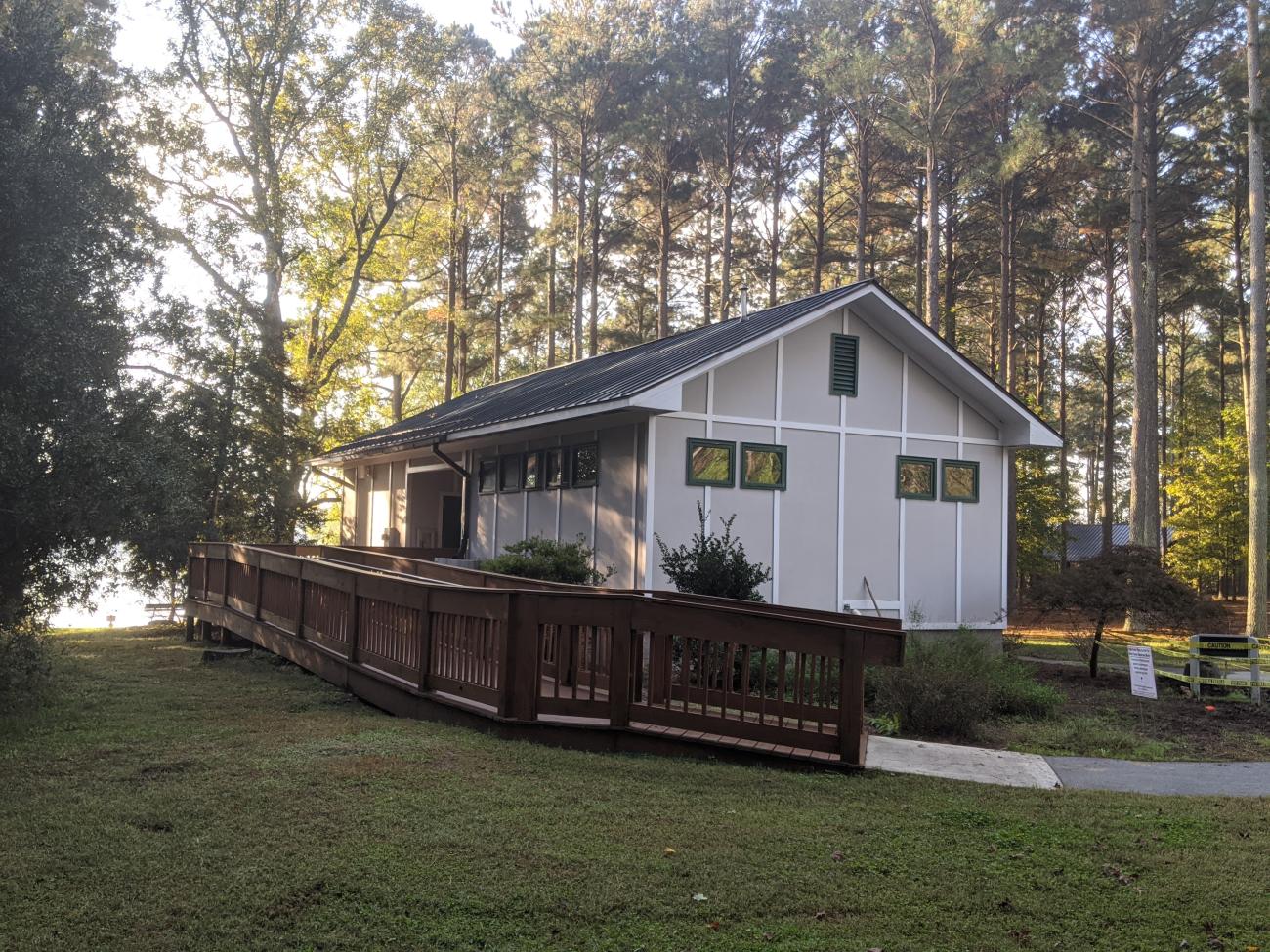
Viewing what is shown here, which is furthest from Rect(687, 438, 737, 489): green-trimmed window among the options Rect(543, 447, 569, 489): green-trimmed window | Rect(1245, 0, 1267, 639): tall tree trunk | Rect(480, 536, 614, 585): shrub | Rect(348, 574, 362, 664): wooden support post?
Rect(1245, 0, 1267, 639): tall tree trunk

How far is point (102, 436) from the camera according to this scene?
970cm

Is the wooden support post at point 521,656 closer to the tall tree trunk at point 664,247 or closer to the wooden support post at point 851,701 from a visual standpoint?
the wooden support post at point 851,701

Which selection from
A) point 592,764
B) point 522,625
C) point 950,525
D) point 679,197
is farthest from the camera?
point 679,197

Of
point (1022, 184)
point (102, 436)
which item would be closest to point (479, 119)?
point (1022, 184)

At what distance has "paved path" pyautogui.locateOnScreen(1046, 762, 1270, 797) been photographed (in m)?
7.12

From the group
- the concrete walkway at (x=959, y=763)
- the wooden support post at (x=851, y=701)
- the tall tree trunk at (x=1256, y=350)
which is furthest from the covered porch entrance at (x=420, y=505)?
the tall tree trunk at (x=1256, y=350)

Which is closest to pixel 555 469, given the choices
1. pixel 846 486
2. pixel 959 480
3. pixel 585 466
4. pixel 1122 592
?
pixel 585 466

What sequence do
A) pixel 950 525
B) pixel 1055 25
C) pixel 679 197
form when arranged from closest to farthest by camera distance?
pixel 950 525
pixel 1055 25
pixel 679 197

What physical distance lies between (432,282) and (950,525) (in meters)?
26.5

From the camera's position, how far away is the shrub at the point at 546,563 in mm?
12977

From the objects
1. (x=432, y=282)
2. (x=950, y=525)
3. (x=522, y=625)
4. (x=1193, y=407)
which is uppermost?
(x=432, y=282)

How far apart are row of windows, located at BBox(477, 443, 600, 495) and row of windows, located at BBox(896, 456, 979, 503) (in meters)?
4.79

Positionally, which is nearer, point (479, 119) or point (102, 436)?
point (102, 436)

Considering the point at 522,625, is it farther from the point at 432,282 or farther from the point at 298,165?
the point at 432,282
